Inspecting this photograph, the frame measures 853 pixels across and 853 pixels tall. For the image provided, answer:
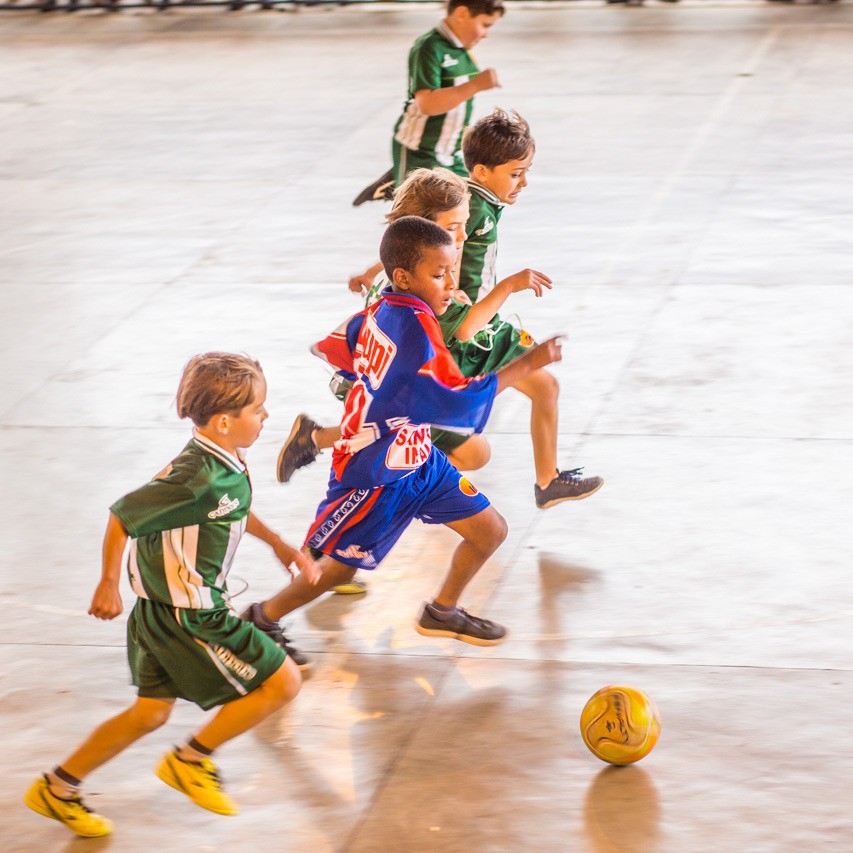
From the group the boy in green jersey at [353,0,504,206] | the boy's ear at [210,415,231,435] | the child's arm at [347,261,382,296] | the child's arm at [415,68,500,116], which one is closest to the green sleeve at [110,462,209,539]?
the boy's ear at [210,415,231,435]

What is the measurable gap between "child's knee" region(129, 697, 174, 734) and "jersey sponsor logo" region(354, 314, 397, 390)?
1238 millimetres

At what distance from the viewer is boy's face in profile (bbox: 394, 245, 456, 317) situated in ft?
15.4

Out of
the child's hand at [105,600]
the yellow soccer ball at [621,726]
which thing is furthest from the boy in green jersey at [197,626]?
the yellow soccer ball at [621,726]

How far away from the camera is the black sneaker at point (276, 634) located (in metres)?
5.05

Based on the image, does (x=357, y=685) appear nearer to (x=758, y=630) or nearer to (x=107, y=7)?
(x=758, y=630)

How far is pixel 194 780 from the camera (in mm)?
4199

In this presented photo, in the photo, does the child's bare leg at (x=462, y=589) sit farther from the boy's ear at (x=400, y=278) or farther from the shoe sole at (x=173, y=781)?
the shoe sole at (x=173, y=781)

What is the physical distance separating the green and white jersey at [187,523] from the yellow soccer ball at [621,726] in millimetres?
1135

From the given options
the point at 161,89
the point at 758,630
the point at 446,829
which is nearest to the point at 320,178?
the point at 161,89

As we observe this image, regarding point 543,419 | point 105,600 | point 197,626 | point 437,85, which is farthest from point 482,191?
point 105,600

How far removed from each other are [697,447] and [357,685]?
2402 millimetres

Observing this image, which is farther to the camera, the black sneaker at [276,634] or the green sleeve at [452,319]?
the green sleeve at [452,319]

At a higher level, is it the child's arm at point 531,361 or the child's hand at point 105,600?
the child's arm at point 531,361

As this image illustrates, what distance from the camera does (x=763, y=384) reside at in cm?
735
